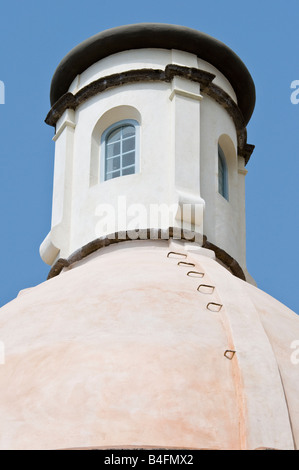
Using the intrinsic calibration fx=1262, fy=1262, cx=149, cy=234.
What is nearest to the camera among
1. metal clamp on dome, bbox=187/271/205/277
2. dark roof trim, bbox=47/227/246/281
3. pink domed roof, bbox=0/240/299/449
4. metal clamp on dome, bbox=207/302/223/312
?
pink domed roof, bbox=0/240/299/449

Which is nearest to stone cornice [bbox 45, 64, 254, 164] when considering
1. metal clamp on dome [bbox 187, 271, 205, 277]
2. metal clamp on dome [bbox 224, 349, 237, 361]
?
metal clamp on dome [bbox 187, 271, 205, 277]

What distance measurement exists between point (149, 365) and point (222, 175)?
6.18 m

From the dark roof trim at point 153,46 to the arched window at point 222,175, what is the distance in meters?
1.18

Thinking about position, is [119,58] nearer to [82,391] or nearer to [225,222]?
[225,222]

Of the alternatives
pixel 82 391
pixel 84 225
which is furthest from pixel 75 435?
pixel 84 225

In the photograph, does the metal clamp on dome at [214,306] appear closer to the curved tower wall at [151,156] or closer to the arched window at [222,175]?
the curved tower wall at [151,156]

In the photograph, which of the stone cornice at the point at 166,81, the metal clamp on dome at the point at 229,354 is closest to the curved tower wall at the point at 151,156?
the stone cornice at the point at 166,81

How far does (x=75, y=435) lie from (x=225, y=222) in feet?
20.0

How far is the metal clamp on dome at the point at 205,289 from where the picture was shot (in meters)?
14.5

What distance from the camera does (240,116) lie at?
18922 millimetres

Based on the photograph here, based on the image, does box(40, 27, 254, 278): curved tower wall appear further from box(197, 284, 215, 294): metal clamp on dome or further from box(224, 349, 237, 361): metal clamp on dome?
box(224, 349, 237, 361): metal clamp on dome

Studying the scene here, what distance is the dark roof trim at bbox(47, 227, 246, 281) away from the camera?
53.7 feet

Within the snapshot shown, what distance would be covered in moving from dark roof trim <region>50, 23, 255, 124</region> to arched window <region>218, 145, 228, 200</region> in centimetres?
118

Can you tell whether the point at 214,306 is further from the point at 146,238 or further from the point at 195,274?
the point at 146,238
